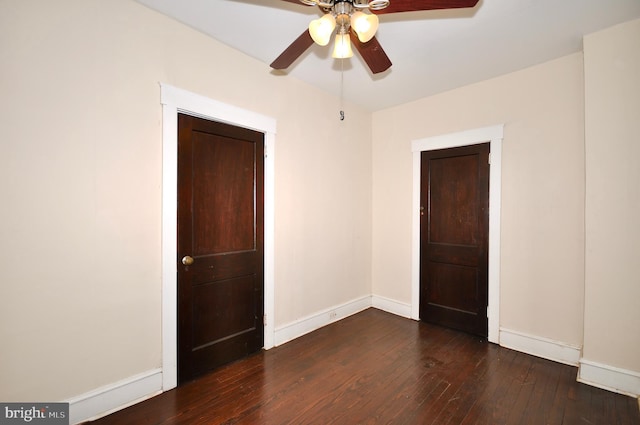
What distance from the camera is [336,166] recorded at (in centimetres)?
360

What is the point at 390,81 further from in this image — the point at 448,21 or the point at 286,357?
the point at 286,357

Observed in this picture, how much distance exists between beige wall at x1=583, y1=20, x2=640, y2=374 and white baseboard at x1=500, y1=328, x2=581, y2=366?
30 cm

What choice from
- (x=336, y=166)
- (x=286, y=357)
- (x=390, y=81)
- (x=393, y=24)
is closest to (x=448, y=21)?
(x=393, y=24)

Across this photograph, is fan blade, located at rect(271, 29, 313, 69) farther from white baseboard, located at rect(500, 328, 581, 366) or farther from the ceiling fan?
white baseboard, located at rect(500, 328, 581, 366)

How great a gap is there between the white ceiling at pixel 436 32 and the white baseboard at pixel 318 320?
2.71 metres

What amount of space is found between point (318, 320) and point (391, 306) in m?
1.16

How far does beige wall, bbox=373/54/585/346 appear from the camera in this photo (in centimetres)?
257

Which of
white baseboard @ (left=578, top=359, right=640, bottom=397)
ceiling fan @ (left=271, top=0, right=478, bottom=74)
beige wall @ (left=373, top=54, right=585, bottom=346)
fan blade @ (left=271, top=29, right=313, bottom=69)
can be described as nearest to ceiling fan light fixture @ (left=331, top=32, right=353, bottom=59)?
ceiling fan @ (left=271, top=0, right=478, bottom=74)

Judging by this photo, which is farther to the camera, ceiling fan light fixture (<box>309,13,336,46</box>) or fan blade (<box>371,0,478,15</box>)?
ceiling fan light fixture (<box>309,13,336,46</box>)

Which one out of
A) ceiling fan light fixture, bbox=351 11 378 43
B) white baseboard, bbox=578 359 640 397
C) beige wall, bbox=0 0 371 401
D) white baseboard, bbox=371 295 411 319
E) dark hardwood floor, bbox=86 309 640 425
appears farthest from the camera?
white baseboard, bbox=371 295 411 319

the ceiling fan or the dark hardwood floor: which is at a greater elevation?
the ceiling fan

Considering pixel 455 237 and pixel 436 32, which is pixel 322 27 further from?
pixel 455 237

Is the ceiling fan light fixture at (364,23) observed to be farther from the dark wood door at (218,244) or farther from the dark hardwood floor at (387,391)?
the dark hardwood floor at (387,391)

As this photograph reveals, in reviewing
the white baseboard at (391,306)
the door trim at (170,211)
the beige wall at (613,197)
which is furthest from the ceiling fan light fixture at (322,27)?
the white baseboard at (391,306)
